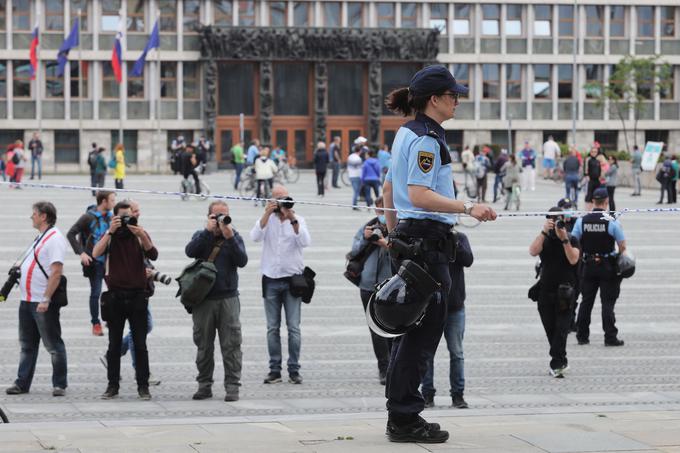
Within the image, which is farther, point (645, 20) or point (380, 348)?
point (645, 20)

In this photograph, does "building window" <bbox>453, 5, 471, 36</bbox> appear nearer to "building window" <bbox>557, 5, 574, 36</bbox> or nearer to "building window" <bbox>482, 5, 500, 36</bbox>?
"building window" <bbox>482, 5, 500, 36</bbox>

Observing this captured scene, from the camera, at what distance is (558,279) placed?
12727 mm

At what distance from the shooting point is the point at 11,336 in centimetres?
1510

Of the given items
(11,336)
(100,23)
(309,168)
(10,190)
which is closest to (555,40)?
(309,168)

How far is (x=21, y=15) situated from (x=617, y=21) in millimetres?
32964

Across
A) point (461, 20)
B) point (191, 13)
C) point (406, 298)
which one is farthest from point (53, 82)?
point (406, 298)

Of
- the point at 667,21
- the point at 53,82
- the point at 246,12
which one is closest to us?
the point at 53,82

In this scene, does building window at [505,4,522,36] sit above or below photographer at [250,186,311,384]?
above

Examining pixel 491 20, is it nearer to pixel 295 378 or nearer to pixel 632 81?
pixel 632 81

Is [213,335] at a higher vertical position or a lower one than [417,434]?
lower

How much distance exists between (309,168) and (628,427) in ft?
218

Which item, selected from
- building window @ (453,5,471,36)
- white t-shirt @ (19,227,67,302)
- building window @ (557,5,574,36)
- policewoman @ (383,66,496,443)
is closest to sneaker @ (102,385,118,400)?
white t-shirt @ (19,227,67,302)

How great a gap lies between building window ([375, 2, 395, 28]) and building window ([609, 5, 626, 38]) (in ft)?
40.7

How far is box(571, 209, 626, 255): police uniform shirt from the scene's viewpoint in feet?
49.0
